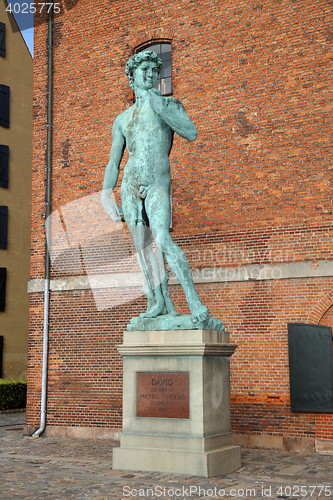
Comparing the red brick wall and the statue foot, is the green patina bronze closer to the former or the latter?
the statue foot

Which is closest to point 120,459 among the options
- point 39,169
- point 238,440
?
point 238,440

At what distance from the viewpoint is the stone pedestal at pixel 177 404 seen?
6305 millimetres

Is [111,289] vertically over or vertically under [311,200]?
under

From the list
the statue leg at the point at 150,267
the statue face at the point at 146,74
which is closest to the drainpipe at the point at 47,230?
the statue leg at the point at 150,267

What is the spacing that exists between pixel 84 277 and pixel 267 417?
15.8 ft

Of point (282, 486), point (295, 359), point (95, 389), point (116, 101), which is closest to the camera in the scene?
point (282, 486)

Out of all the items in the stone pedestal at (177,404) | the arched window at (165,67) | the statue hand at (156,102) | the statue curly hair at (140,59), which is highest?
the arched window at (165,67)

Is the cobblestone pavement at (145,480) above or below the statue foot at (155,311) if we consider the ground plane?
below

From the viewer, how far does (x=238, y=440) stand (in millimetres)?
10109

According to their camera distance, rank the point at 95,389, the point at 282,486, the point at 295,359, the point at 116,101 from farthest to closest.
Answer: the point at 116,101
the point at 95,389
the point at 295,359
the point at 282,486

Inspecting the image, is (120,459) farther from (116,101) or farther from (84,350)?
(116,101)

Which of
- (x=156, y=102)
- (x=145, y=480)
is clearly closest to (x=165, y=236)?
(x=156, y=102)

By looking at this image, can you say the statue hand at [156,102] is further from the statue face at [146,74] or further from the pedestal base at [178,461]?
the pedestal base at [178,461]

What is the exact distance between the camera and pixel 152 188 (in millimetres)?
6992
